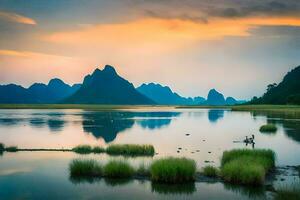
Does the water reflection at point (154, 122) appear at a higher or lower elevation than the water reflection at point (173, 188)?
higher

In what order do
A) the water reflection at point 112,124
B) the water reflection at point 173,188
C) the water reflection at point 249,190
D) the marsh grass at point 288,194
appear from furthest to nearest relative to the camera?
the water reflection at point 112,124 < the water reflection at point 173,188 < the water reflection at point 249,190 < the marsh grass at point 288,194

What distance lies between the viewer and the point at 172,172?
2617 centimetres

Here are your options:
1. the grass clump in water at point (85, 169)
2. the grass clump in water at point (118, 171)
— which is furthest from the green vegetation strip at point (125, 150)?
the grass clump in water at point (118, 171)

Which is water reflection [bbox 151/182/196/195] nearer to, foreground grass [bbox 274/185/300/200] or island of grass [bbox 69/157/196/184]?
island of grass [bbox 69/157/196/184]

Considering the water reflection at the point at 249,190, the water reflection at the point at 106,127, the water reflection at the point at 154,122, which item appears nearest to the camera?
the water reflection at the point at 249,190

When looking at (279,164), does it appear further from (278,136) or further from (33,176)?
(278,136)

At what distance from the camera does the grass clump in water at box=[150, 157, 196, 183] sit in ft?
85.9

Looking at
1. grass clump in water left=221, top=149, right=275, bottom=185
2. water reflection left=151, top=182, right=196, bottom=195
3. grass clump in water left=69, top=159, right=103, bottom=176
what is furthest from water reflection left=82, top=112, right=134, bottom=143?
water reflection left=151, top=182, right=196, bottom=195

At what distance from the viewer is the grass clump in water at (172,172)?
85.9 ft

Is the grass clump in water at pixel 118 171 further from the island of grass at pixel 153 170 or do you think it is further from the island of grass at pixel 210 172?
the island of grass at pixel 210 172

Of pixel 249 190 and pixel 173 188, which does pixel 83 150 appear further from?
pixel 249 190

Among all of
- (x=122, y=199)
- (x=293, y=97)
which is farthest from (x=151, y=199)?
(x=293, y=97)

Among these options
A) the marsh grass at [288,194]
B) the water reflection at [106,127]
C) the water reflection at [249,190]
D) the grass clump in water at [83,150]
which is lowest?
the water reflection at [249,190]

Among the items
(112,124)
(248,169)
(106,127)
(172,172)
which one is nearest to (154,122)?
(112,124)
